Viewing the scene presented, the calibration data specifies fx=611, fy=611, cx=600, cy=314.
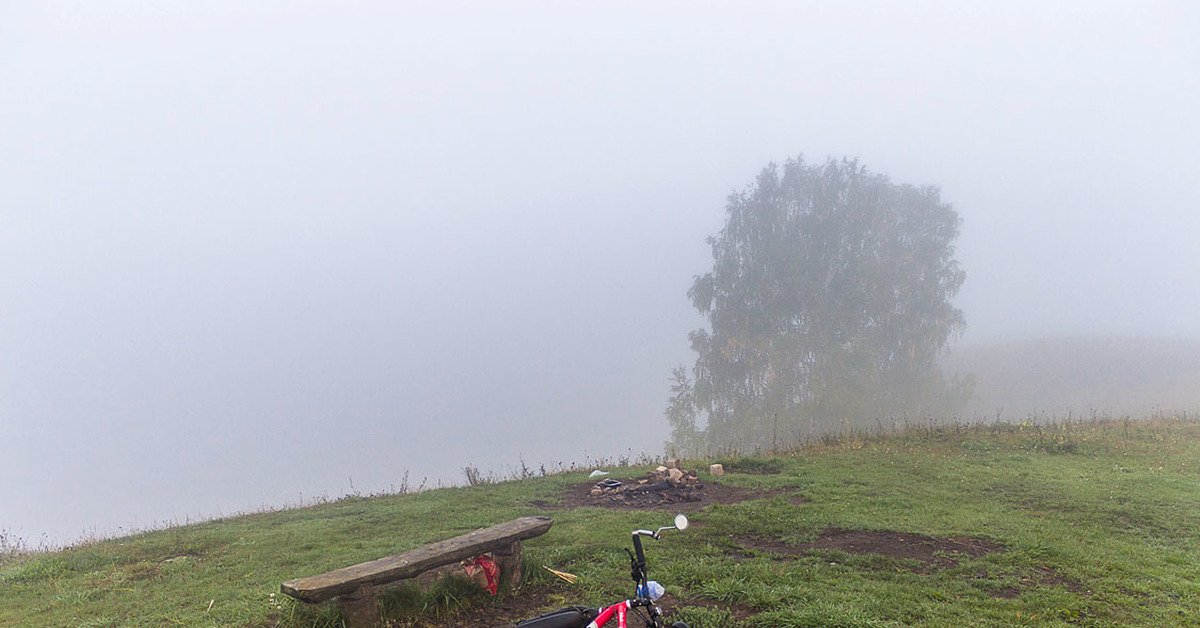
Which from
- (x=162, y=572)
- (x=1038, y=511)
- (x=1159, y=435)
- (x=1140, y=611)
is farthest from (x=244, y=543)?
(x=1159, y=435)

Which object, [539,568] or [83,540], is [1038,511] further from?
[83,540]

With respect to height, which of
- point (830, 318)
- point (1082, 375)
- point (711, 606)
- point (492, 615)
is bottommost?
point (1082, 375)

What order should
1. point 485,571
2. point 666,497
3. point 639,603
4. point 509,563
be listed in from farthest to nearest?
point 666,497 → point 509,563 → point 485,571 → point 639,603

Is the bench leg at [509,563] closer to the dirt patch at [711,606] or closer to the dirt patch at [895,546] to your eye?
the dirt patch at [711,606]

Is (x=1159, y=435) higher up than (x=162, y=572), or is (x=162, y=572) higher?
(x=162, y=572)

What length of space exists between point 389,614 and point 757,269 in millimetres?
39593

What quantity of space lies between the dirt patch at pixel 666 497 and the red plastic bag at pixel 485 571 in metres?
5.25

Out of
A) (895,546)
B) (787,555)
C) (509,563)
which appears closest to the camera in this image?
(509,563)

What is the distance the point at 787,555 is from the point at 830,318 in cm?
3517

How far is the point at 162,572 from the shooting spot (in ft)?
29.9

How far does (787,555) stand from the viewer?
7914 millimetres

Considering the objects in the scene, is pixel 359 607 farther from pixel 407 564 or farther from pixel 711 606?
pixel 711 606

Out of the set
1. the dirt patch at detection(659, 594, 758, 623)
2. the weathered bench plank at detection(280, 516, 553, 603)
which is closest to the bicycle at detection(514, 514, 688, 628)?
the weathered bench plank at detection(280, 516, 553, 603)

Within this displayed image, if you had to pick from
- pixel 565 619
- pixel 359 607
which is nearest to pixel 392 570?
pixel 359 607
